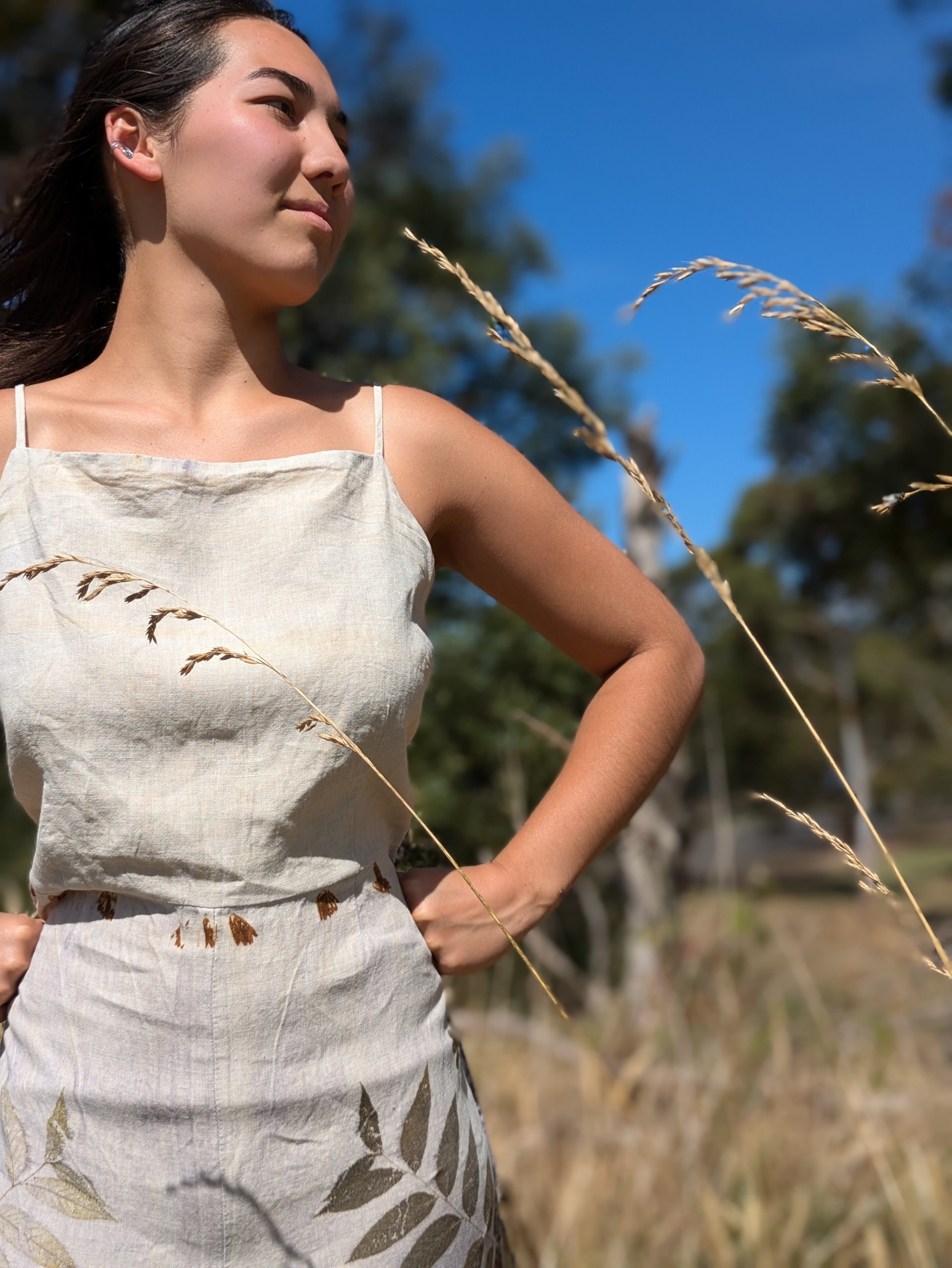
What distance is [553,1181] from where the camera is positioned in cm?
305

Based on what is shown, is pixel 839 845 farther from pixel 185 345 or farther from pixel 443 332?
pixel 443 332

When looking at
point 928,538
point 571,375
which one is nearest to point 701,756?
point 571,375

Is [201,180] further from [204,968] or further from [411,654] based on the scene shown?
[204,968]

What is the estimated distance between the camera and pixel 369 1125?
4.10ft

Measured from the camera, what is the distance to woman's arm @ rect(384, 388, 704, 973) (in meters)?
1.39

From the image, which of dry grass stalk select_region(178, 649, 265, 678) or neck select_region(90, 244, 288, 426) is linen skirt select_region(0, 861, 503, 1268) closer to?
dry grass stalk select_region(178, 649, 265, 678)

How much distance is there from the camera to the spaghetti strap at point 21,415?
1334 millimetres

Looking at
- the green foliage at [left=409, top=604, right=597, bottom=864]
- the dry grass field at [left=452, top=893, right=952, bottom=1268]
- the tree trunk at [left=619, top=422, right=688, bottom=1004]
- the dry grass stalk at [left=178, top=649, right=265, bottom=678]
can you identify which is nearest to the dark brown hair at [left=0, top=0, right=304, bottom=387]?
the dry grass stalk at [left=178, top=649, right=265, bottom=678]

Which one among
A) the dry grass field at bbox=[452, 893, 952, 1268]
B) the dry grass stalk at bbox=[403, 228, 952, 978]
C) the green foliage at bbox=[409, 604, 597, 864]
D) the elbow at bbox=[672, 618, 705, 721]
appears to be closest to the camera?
the dry grass stalk at bbox=[403, 228, 952, 978]

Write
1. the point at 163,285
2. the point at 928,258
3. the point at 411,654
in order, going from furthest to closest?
the point at 928,258 < the point at 163,285 < the point at 411,654

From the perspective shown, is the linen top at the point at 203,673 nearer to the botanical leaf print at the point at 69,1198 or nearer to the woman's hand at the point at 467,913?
the woman's hand at the point at 467,913

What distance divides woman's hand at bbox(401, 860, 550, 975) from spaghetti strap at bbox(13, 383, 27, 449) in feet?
2.18

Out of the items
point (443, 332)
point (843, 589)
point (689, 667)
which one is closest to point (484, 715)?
point (689, 667)

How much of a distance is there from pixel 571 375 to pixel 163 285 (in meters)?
7.65
